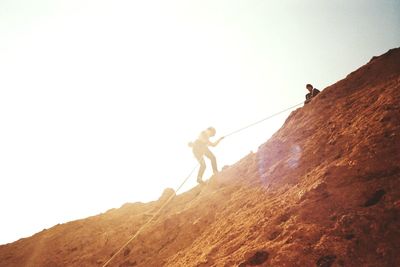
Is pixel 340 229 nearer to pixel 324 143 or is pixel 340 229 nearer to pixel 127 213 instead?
pixel 324 143

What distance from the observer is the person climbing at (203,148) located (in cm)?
1146

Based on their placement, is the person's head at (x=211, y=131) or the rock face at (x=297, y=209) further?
the person's head at (x=211, y=131)

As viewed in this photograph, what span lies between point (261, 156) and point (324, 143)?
2684 millimetres

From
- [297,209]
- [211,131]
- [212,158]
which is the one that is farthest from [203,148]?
[297,209]

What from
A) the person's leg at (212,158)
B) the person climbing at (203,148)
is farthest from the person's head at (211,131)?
the person's leg at (212,158)

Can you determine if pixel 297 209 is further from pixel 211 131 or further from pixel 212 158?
pixel 211 131

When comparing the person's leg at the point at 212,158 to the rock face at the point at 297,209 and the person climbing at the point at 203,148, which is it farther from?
the rock face at the point at 297,209

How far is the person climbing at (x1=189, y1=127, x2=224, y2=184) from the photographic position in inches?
451

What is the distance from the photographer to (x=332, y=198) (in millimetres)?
5086

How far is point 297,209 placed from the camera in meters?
5.37

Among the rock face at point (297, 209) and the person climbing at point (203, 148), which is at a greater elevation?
the person climbing at point (203, 148)

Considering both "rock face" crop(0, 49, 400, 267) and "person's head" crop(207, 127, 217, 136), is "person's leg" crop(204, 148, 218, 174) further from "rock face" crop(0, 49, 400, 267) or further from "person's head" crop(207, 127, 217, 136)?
"person's head" crop(207, 127, 217, 136)

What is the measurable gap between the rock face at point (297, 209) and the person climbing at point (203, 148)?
59 centimetres

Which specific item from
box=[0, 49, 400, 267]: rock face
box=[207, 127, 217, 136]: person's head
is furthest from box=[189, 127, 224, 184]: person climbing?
box=[0, 49, 400, 267]: rock face
